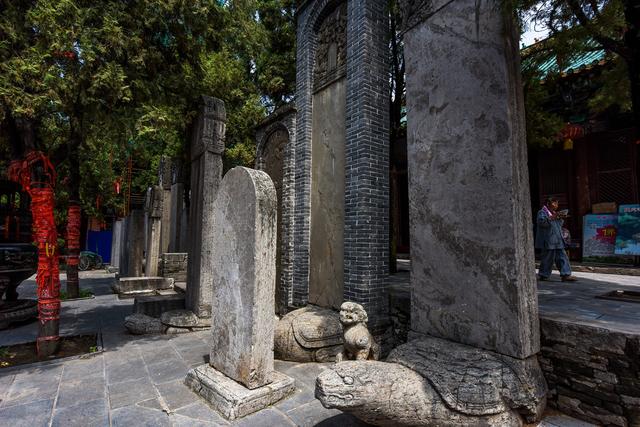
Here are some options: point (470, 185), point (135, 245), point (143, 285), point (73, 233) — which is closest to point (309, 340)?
point (470, 185)

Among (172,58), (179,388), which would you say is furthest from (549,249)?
(172,58)

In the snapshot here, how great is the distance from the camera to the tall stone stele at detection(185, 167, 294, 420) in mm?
3494

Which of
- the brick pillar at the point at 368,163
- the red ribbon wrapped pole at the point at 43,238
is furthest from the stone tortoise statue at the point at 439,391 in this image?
the red ribbon wrapped pole at the point at 43,238

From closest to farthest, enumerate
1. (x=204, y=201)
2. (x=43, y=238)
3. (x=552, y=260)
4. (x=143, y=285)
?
(x=43, y=238) → (x=552, y=260) → (x=204, y=201) → (x=143, y=285)

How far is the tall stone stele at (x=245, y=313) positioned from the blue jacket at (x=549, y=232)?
17.8 ft

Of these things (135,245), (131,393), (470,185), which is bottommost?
(131,393)

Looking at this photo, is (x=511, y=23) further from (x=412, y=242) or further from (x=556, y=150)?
(x=556, y=150)

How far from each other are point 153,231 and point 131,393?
8123mm

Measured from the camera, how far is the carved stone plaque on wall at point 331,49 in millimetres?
6066

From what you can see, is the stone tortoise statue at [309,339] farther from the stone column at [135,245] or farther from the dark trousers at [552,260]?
the stone column at [135,245]

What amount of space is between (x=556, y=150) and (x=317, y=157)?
747 cm

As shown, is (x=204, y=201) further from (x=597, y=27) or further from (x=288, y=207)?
(x=597, y=27)

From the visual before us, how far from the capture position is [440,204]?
3.72 m

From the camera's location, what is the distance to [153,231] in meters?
11.0
